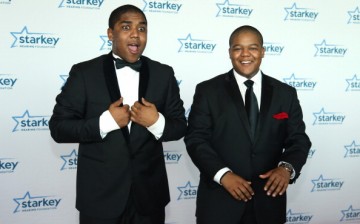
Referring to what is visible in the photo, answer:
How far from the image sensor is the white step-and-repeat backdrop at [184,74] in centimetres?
278

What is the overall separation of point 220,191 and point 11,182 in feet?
6.18

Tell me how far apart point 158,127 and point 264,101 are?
1.92 feet

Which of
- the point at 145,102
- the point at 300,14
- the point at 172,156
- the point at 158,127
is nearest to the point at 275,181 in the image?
the point at 158,127

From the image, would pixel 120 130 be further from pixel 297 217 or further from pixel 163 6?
pixel 297 217

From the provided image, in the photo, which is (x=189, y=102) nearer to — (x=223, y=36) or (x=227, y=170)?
(x=223, y=36)

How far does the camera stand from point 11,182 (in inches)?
112

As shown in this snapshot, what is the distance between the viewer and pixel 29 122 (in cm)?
284

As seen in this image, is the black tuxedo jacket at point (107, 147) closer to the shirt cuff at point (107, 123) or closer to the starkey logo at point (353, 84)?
the shirt cuff at point (107, 123)

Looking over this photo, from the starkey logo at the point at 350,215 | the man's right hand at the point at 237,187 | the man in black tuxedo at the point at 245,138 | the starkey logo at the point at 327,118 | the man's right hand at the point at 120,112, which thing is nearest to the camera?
the man's right hand at the point at 120,112

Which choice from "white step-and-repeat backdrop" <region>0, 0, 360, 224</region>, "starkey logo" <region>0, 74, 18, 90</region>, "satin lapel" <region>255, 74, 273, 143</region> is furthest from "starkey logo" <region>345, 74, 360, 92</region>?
"starkey logo" <region>0, 74, 18, 90</region>

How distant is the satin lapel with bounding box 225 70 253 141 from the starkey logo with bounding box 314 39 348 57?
1.76 m

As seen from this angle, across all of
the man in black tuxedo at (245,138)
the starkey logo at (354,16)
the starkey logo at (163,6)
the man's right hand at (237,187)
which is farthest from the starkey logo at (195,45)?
the man's right hand at (237,187)

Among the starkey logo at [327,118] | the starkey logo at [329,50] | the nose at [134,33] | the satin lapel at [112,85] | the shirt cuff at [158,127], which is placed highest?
the starkey logo at [329,50]

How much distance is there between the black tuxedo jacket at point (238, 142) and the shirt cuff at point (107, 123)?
1.46 feet
